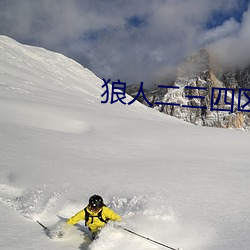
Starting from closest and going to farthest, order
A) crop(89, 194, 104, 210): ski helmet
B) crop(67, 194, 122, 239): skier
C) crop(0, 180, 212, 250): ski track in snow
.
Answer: crop(0, 180, 212, 250): ski track in snow → crop(89, 194, 104, 210): ski helmet → crop(67, 194, 122, 239): skier

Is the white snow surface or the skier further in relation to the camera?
the skier

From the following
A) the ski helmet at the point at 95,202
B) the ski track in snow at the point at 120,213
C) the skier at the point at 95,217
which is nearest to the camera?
the ski track in snow at the point at 120,213

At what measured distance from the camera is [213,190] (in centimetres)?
727

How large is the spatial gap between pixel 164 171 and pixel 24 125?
748cm

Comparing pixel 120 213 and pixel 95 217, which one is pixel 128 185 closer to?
pixel 120 213

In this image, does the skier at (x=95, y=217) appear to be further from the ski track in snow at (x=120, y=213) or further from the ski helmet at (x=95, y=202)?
the ski track in snow at (x=120, y=213)

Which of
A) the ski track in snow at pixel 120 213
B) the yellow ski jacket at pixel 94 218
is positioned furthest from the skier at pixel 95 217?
the ski track in snow at pixel 120 213

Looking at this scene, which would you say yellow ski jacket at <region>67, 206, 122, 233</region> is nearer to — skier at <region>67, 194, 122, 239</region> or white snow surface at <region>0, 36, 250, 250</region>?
skier at <region>67, 194, 122, 239</region>

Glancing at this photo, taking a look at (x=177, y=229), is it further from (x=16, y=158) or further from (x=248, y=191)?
(x=16, y=158)

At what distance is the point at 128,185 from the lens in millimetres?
7629

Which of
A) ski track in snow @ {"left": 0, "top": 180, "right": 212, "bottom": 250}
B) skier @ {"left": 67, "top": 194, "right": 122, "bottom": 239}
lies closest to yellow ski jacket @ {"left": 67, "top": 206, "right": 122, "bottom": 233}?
skier @ {"left": 67, "top": 194, "right": 122, "bottom": 239}

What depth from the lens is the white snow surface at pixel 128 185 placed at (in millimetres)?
5211

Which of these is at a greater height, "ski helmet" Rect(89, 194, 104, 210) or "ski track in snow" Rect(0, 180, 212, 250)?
"ski helmet" Rect(89, 194, 104, 210)

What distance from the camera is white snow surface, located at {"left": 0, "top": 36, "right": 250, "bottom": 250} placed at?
521cm
